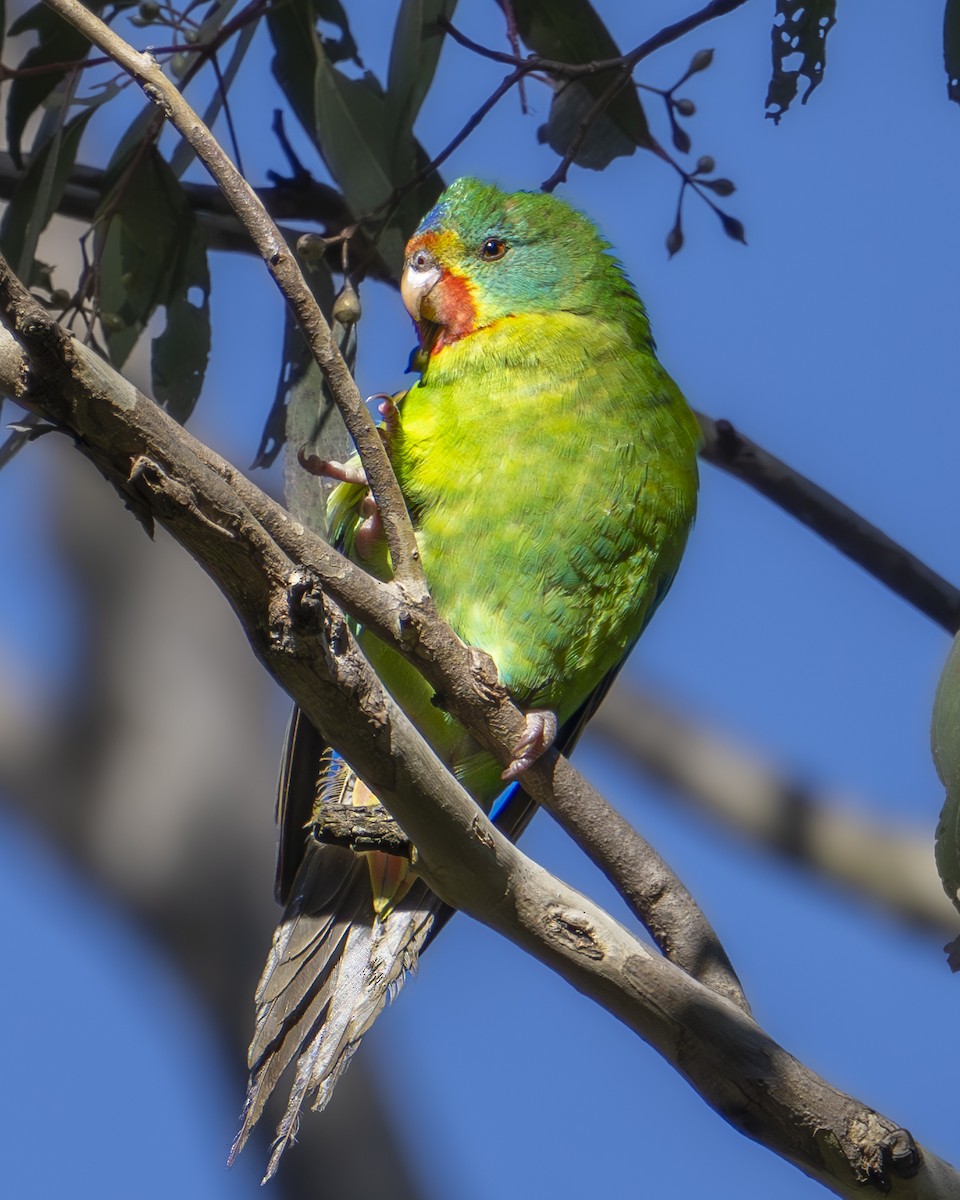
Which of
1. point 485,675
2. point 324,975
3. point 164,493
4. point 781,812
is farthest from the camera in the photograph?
point 781,812

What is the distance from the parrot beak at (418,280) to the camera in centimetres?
312

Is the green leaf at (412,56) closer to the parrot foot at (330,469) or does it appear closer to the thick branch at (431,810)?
the parrot foot at (330,469)

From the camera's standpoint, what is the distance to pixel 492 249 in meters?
3.19

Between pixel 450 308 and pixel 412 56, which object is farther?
pixel 450 308

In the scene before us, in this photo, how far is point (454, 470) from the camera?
2.77 meters

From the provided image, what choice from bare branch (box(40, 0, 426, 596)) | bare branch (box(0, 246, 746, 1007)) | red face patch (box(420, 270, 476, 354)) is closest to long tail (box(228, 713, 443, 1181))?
bare branch (box(0, 246, 746, 1007))

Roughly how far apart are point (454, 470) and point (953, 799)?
129 cm

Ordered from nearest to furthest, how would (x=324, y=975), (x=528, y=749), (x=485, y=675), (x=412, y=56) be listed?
(x=485, y=675) < (x=528, y=749) < (x=324, y=975) < (x=412, y=56)

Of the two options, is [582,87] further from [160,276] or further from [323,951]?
[323,951]

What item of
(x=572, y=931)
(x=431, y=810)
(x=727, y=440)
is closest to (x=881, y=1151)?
(x=572, y=931)

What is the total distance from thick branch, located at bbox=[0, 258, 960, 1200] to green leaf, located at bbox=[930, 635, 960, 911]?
37cm

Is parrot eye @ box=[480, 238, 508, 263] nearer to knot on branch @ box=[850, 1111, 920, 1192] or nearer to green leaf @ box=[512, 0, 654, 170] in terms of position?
green leaf @ box=[512, 0, 654, 170]

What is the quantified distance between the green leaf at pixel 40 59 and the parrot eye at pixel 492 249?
35.9 inches

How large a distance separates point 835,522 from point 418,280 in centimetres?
100
